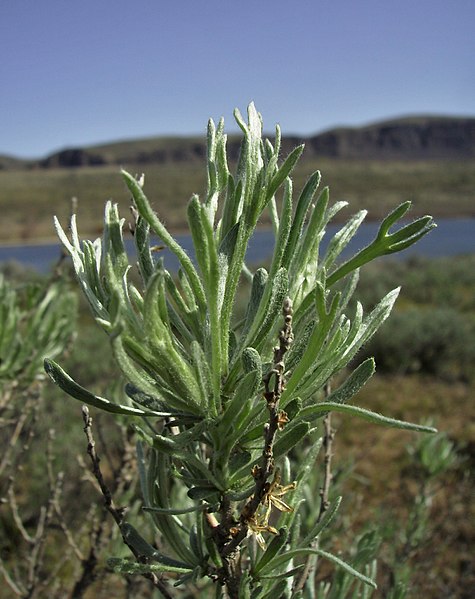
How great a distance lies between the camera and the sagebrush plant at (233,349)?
0.70 m

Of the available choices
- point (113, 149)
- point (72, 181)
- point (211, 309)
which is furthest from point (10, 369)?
point (113, 149)

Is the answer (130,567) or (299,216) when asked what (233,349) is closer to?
(299,216)

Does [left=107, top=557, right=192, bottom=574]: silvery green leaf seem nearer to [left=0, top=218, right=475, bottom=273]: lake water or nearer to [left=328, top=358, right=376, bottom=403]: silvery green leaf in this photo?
[left=328, top=358, right=376, bottom=403]: silvery green leaf

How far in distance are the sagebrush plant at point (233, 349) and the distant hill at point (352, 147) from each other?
108 meters

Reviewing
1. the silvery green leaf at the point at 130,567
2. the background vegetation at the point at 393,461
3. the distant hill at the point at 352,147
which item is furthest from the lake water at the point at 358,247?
the distant hill at the point at 352,147

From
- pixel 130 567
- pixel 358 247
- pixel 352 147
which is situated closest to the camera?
pixel 130 567

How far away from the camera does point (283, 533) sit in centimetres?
81

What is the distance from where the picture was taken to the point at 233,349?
34.5 inches

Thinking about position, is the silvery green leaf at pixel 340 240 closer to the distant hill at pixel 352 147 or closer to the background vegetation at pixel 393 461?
the background vegetation at pixel 393 461

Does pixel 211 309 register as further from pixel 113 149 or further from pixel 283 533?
pixel 113 149

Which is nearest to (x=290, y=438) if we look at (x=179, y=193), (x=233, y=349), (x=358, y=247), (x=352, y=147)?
(x=233, y=349)

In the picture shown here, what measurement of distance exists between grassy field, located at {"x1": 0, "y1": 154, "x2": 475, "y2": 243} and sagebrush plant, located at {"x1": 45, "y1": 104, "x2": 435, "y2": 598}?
46.1 meters

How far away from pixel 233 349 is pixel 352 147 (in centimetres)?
12415

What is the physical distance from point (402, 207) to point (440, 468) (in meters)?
2.18
